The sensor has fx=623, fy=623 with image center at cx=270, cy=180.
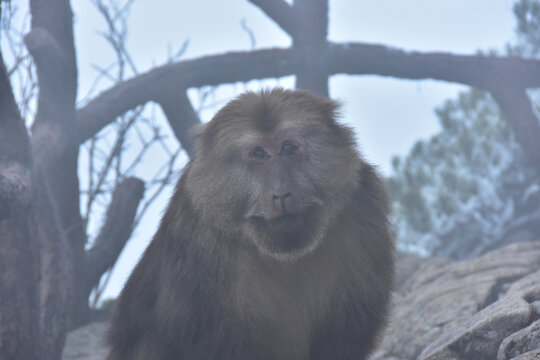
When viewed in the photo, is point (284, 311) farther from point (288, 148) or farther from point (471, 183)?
point (471, 183)

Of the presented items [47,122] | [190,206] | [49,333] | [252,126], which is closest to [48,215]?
[49,333]

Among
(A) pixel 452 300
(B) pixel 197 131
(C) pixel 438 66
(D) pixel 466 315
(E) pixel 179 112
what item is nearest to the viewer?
(B) pixel 197 131

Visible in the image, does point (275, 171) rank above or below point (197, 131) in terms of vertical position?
below

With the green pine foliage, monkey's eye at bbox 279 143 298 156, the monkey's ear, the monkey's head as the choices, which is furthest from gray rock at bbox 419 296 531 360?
the green pine foliage

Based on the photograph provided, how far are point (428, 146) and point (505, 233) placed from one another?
230 cm

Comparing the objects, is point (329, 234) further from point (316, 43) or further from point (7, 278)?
point (316, 43)

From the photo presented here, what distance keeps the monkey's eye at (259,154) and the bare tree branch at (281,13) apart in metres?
4.38

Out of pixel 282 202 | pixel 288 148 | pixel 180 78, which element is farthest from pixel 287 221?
pixel 180 78

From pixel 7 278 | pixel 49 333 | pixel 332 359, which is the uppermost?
pixel 7 278

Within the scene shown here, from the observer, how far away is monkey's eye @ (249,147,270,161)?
108 inches

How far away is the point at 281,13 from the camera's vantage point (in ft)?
22.9

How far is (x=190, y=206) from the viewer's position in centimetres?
291

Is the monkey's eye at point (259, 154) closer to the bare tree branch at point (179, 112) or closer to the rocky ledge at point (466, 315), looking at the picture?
the rocky ledge at point (466, 315)

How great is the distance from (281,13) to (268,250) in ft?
15.9
